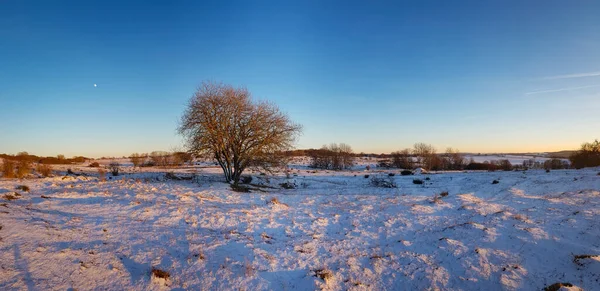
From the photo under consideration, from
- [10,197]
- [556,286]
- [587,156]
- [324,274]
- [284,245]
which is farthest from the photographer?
[587,156]

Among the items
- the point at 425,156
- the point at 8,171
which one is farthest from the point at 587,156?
the point at 8,171

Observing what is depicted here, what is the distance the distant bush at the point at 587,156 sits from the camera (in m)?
42.6

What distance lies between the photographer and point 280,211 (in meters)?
12.3

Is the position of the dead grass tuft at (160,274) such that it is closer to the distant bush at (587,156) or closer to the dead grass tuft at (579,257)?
the dead grass tuft at (579,257)

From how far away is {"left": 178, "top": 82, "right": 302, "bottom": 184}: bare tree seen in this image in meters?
20.5

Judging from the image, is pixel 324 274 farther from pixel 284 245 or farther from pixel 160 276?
pixel 160 276

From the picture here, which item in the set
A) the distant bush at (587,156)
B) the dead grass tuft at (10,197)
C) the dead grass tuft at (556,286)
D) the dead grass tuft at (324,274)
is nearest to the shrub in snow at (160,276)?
the dead grass tuft at (324,274)

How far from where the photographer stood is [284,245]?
8.26 metres

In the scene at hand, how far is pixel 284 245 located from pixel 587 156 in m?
59.0

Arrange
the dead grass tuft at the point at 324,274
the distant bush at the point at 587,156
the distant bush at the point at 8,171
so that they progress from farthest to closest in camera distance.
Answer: the distant bush at the point at 587,156, the distant bush at the point at 8,171, the dead grass tuft at the point at 324,274

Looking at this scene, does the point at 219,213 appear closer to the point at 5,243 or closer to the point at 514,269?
the point at 5,243

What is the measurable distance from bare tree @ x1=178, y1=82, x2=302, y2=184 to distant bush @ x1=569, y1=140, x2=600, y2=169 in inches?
1984

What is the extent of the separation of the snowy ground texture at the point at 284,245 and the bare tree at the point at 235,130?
340 inches

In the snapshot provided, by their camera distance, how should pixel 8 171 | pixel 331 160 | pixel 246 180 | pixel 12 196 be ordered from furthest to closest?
1. pixel 331 160
2. pixel 246 180
3. pixel 8 171
4. pixel 12 196
